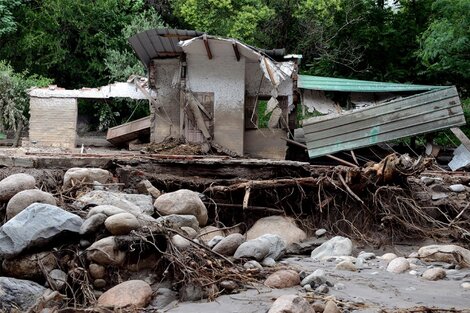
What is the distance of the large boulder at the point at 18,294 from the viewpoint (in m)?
6.69

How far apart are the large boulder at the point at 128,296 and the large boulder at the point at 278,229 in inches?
165

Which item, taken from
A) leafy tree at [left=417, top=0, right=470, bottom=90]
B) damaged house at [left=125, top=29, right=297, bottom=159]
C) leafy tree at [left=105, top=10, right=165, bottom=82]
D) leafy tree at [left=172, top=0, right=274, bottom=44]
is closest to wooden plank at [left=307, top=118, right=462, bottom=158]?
damaged house at [left=125, top=29, right=297, bottom=159]

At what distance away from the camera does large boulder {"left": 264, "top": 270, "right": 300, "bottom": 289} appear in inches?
279

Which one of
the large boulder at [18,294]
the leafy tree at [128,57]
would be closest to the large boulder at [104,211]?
the large boulder at [18,294]

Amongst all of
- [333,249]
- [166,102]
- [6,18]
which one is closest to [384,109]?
[166,102]

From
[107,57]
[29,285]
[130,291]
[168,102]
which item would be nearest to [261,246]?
[130,291]

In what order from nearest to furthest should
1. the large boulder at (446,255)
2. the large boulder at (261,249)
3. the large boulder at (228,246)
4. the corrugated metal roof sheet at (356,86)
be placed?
1. the large boulder at (261,249)
2. the large boulder at (228,246)
3. the large boulder at (446,255)
4. the corrugated metal roof sheet at (356,86)

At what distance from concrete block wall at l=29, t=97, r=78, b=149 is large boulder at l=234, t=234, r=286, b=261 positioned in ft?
35.7

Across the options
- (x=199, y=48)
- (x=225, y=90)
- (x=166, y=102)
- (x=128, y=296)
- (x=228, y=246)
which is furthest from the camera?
(x=166, y=102)

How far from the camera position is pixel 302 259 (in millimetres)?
9016

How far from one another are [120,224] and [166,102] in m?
9.90

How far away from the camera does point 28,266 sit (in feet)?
24.1

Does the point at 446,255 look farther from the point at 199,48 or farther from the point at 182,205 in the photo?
the point at 199,48

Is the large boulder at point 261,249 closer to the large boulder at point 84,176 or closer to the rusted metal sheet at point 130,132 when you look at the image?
the large boulder at point 84,176
